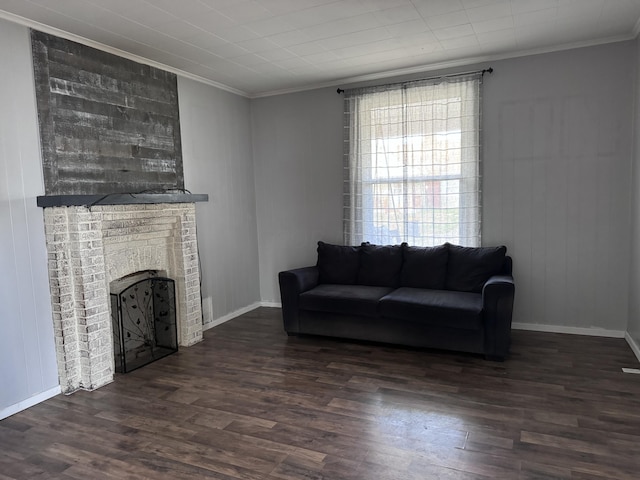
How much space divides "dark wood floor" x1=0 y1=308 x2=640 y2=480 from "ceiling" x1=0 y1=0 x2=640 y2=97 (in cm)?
260

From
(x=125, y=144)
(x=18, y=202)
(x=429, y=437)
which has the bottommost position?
(x=429, y=437)

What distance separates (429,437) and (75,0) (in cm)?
334

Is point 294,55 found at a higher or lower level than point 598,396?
higher

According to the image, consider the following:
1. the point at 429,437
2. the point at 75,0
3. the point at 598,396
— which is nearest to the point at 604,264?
the point at 598,396

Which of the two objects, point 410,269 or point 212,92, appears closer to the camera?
point 410,269

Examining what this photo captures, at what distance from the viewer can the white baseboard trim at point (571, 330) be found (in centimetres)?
402

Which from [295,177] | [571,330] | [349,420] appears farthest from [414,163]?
[349,420]

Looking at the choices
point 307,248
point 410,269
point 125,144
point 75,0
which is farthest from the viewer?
point 307,248

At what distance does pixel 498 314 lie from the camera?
3.44 m

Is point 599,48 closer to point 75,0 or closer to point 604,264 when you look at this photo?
point 604,264

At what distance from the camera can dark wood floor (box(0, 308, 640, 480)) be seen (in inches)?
87.7

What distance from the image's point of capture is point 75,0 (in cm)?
274

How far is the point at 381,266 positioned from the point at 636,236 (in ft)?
7.16

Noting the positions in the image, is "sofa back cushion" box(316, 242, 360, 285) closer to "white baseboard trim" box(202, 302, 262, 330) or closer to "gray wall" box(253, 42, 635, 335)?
"white baseboard trim" box(202, 302, 262, 330)
